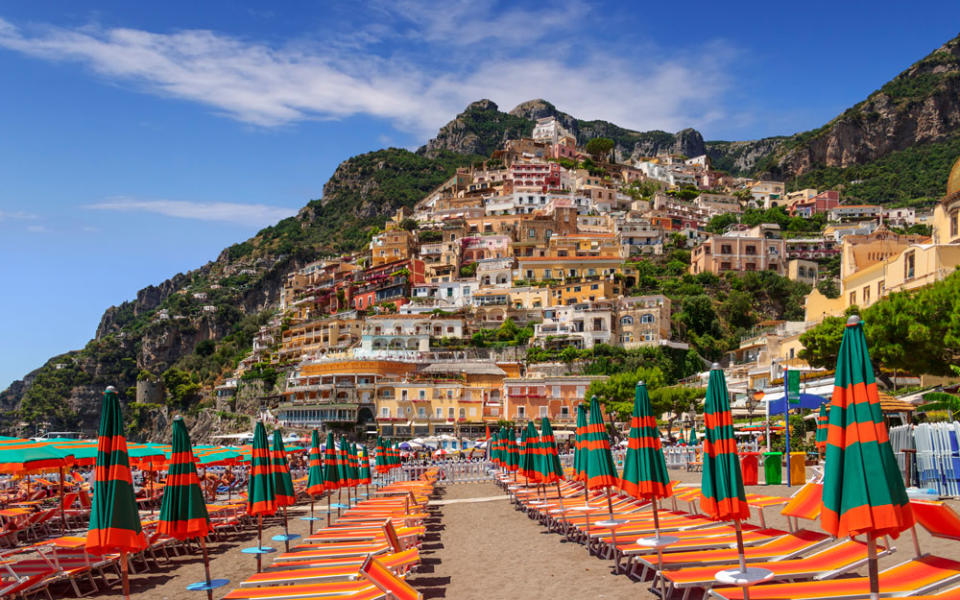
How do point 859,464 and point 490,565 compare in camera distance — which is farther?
point 490,565

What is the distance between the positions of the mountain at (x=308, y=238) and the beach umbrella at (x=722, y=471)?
A: 261 feet

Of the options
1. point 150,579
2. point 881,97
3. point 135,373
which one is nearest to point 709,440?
point 150,579

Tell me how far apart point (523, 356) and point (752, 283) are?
2571cm

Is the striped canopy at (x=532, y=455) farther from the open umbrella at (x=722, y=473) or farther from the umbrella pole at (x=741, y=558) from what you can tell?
the umbrella pole at (x=741, y=558)

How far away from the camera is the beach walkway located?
31.5ft

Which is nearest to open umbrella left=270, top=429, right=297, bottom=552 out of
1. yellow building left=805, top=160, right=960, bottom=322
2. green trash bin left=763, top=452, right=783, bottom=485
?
green trash bin left=763, top=452, right=783, bottom=485

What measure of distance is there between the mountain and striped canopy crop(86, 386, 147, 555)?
7740 centimetres

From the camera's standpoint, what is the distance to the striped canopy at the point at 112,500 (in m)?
7.24

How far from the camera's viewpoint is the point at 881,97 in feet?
454

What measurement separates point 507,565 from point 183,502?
16.7 ft

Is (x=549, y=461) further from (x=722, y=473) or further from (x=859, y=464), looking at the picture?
(x=859, y=464)

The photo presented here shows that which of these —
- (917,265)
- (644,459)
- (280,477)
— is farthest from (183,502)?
(917,265)

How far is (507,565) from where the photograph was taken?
11.6 meters

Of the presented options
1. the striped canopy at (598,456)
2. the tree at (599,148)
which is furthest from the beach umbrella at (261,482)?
the tree at (599,148)
